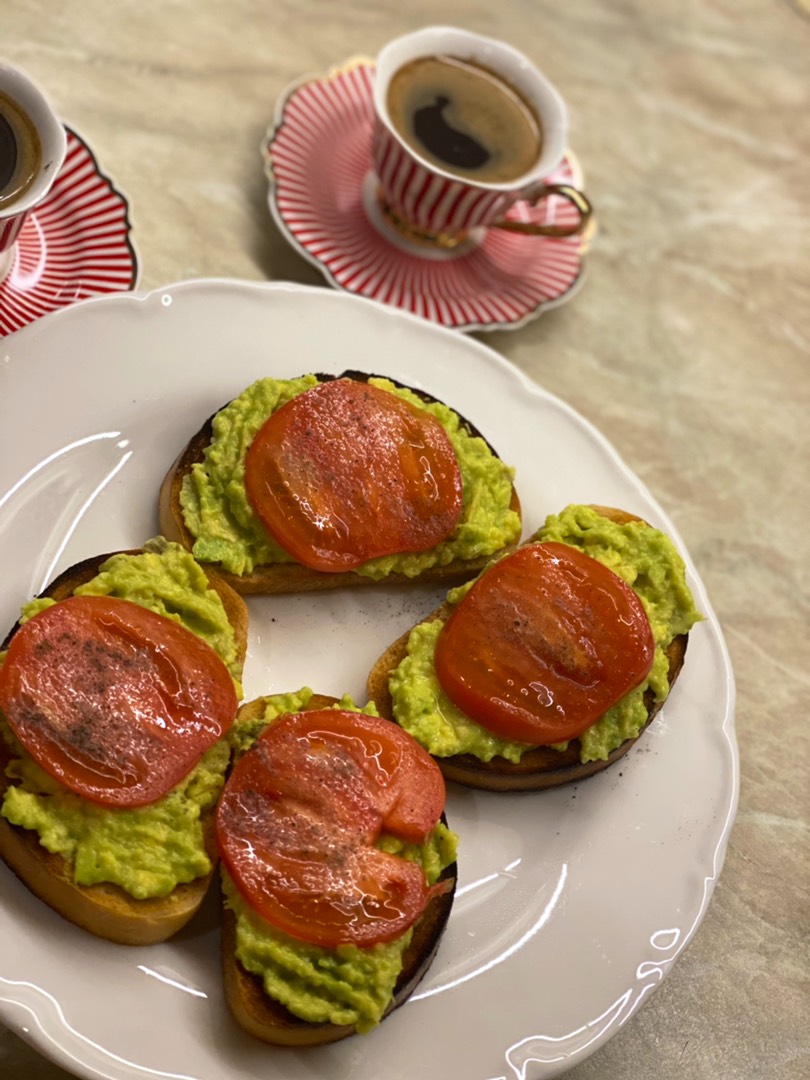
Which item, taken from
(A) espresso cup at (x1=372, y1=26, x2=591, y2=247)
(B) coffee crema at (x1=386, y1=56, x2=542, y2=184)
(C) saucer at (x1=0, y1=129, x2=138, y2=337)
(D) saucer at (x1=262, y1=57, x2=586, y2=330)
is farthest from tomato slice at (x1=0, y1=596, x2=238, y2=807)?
(B) coffee crema at (x1=386, y1=56, x2=542, y2=184)

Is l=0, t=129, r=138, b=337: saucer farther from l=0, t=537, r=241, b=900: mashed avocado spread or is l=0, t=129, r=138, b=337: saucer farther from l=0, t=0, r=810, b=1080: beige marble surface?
l=0, t=537, r=241, b=900: mashed avocado spread

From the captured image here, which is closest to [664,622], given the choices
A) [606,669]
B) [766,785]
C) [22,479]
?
[606,669]

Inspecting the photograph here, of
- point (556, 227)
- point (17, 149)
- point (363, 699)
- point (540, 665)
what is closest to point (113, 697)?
point (363, 699)

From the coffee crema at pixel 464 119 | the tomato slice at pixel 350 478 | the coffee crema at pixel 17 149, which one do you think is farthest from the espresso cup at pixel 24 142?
the coffee crema at pixel 464 119

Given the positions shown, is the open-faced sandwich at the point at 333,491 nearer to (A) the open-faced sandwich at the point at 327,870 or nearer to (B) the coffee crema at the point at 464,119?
(A) the open-faced sandwich at the point at 327,870

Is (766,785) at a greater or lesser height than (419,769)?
lesser

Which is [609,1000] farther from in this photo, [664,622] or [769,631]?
[769,631]
